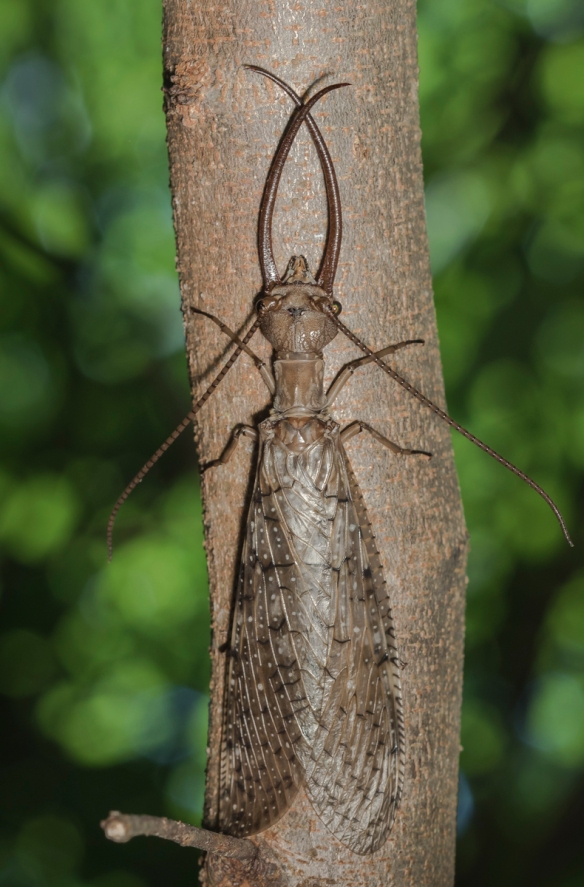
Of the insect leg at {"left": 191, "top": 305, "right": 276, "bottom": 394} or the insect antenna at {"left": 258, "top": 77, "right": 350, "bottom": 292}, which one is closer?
the insect antenna at {"left": 258, "top": 77, "right": 350, "bottom": 292}

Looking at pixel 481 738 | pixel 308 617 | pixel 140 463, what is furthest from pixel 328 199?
pixel 481 738

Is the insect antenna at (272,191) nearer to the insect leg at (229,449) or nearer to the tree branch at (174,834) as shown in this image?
the insect leg at (229,449)

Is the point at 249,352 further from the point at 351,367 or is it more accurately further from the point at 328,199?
the point at 328,199


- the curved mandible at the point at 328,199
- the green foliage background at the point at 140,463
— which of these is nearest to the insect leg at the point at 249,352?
the curved mandible at the point at 328,199

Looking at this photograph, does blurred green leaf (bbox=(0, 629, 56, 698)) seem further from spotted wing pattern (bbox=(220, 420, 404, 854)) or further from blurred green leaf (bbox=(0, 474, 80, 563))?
spotted wing pattern (bbox=(220, 420, 404, 854))


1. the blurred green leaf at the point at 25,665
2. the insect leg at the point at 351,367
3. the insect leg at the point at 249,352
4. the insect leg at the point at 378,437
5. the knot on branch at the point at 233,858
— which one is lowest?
the knot on branch at the point at 233,858

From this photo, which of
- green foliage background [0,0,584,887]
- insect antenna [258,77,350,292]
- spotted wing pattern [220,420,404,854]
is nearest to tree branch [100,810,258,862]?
spotted wing pattern [220,420,404,854]

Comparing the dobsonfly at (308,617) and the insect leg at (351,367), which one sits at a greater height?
the insect leg at (351,367)

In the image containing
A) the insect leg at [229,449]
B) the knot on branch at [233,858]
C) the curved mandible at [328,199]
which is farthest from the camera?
the insect leg at [229,449]
